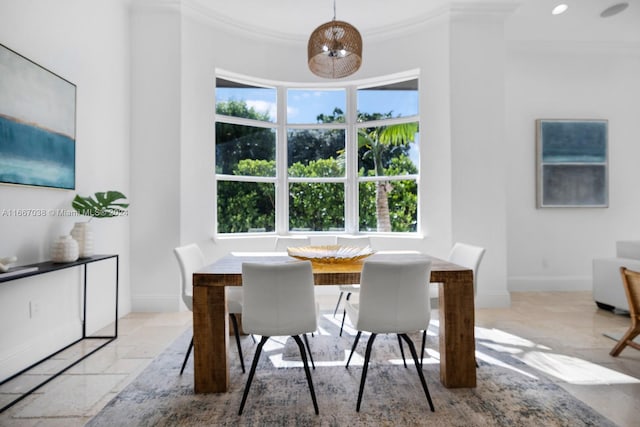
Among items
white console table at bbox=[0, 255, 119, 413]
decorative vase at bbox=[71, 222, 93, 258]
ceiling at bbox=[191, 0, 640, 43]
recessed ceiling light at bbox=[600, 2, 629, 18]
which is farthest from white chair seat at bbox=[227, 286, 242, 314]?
recessed ceiling light at bbox=[600, 2, 629, 18]

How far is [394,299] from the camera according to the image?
201 cm

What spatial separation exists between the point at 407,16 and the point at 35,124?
4.00m

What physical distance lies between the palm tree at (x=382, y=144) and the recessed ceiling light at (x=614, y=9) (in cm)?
251

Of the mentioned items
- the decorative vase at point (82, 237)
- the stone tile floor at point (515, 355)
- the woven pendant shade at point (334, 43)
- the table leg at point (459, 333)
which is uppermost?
the woven pendant shade at point (334, 43)

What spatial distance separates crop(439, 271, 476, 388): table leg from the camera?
2.25 metres

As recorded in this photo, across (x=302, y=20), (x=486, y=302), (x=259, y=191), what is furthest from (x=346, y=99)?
(x=486, y=302)

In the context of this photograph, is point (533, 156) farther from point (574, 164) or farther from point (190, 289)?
point (190, 289)

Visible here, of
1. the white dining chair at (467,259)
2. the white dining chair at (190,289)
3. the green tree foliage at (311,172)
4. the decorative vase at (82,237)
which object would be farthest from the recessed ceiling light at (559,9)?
the decorative vase at (82,237)

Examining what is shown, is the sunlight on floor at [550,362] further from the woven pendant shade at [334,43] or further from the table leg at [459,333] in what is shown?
the woven pendant shade at [334,43]

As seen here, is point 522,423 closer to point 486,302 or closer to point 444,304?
point 444,304

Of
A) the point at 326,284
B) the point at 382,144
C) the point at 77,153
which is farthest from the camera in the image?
the point at 382,144

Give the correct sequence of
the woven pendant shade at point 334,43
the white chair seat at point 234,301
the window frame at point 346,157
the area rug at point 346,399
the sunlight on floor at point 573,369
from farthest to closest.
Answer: the window frame at point 346,157 < the woven pendant shade at point 334,43 < the white chair seat at point 234,301 < the sunlight on floor at point 573,369 < the area rug at point 346,399

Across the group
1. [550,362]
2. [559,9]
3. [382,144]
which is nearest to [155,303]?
[382,144]

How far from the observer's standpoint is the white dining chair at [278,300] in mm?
1918
